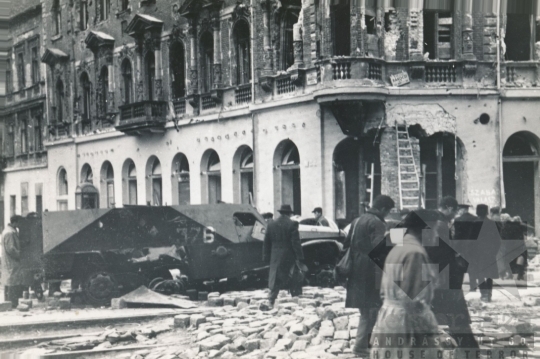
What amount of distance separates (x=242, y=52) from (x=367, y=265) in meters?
11.4

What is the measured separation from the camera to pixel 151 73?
20.7 metres

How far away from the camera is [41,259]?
12.7 m

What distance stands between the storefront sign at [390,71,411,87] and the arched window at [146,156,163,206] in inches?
269

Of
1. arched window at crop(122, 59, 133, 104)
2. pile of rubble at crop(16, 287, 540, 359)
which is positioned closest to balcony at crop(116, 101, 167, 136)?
arched window at crop(122, 59, 133, 104)

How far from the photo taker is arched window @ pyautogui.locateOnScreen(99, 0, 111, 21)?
17123 mm

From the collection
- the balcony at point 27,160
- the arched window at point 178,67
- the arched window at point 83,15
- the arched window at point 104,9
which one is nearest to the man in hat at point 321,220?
the balcony at point 27,160

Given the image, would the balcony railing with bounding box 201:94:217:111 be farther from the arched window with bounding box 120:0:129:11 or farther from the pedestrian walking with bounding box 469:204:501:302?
the pedestrian walking with bounding box 469:204:501:302

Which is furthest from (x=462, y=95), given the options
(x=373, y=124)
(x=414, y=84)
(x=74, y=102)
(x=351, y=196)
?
(x=74, y=102)

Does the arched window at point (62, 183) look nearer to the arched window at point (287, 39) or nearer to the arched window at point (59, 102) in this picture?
the arched window at point (59, 102)

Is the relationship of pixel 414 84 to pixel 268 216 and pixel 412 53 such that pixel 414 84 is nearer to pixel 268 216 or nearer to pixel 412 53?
pixel 412 53

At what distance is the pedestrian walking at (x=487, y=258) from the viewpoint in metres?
10.9

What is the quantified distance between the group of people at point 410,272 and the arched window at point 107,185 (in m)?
6.92

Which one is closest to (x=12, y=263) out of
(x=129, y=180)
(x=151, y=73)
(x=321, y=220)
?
(x=321, y=220)

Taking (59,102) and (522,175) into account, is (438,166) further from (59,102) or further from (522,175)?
(59,102)
